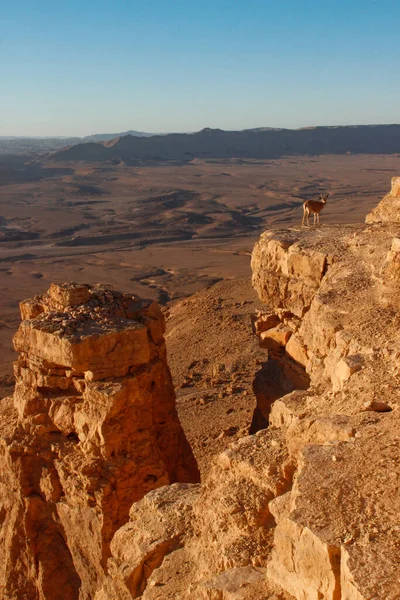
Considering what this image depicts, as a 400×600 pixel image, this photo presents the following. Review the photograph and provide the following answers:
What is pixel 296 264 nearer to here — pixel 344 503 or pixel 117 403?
pixel 117 403

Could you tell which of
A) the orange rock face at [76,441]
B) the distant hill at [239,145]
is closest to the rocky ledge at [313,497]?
the orange rock face at [76,441]

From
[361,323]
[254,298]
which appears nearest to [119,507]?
[361,323]

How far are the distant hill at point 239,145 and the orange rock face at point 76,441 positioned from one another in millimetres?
117933

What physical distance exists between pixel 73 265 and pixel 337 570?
1571 inches

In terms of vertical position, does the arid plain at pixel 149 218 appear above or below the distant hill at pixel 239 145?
below

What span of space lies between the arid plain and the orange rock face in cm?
1147

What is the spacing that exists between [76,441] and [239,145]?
145 meters

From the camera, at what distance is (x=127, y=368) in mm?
8625

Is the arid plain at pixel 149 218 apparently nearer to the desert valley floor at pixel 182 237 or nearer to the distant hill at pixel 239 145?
the desert valley floor at pixel 182 237

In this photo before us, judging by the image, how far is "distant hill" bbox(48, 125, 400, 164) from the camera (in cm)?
12975

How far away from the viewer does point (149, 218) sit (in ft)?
204

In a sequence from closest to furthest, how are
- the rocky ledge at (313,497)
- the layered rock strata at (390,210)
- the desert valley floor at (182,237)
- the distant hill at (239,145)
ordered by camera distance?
the rocky ledge at (313,497)
the layered rock strata at (390,210)
the desert valley floor at (182,237)
the distant hill at (239,145)

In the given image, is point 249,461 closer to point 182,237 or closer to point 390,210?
point 390,210

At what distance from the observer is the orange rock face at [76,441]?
8273mm
